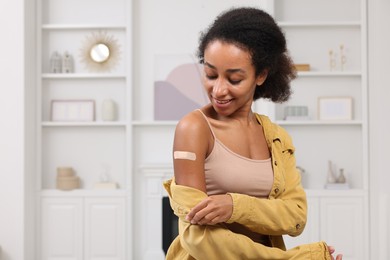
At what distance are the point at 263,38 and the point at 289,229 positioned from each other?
0.34 metres

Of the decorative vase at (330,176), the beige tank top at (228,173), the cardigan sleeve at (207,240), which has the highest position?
the beige tank top at (228,173)

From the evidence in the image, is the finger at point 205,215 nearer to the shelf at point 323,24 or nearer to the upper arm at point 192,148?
the upper arm at point 192,148

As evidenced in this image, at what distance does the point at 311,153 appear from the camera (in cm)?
580

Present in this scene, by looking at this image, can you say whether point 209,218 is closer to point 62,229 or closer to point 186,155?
point 186,155

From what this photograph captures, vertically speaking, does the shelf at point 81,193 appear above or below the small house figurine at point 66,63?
below

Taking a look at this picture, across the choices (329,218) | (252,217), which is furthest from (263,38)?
(329,218)

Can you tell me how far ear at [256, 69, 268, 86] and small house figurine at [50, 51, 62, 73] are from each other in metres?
4.89

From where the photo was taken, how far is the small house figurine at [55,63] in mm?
5797

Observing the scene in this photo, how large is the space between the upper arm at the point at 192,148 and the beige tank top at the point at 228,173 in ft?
0.07

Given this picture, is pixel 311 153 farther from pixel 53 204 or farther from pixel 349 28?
pixel 53 204

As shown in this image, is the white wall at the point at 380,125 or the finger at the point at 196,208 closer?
the finger at the point at 196,208

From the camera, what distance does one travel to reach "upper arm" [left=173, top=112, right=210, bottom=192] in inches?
40.8

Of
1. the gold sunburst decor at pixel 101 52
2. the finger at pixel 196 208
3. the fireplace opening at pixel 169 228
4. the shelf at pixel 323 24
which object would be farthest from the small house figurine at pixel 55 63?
the finger at pixel 196 208

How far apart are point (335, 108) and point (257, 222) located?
→ 4858mm
